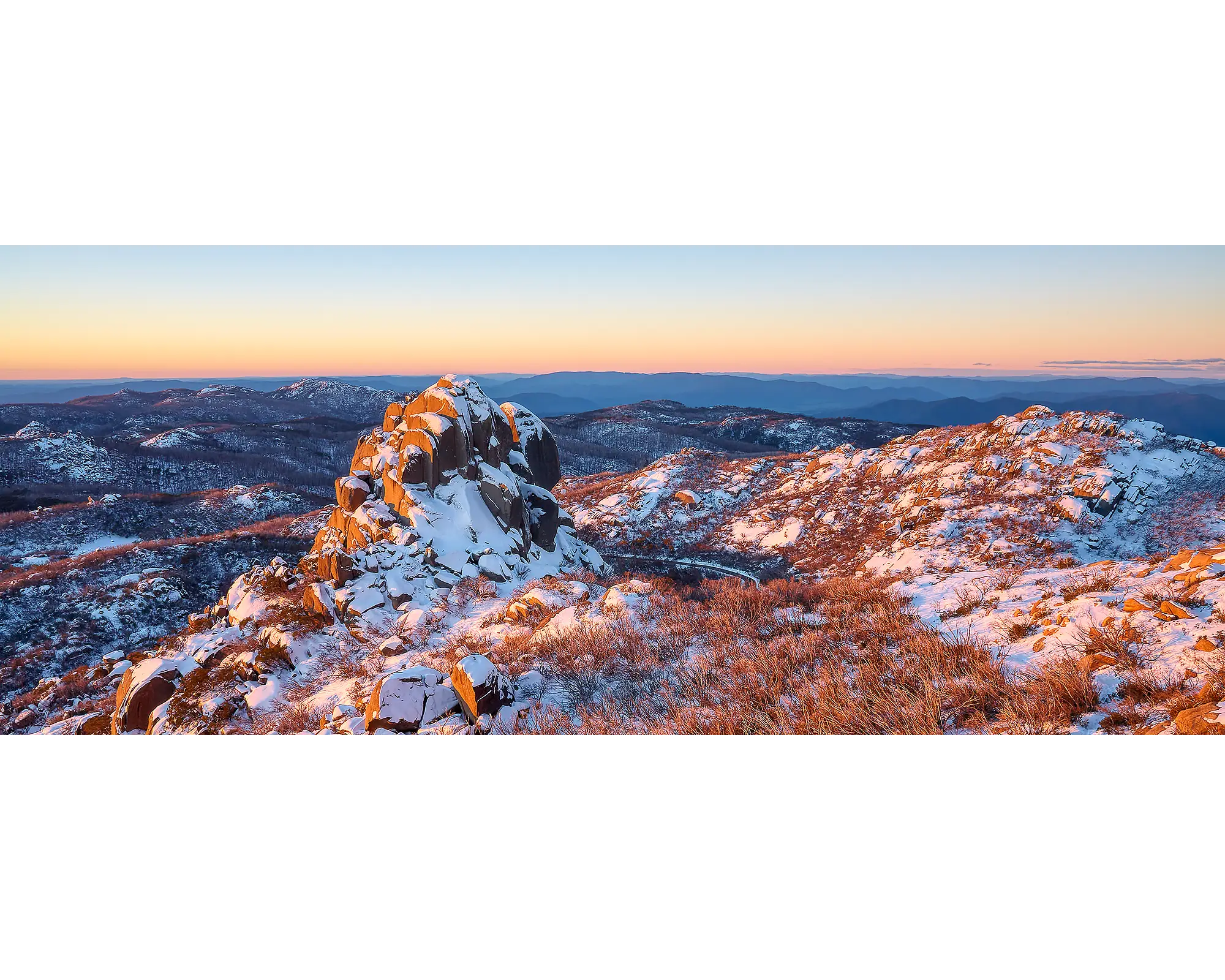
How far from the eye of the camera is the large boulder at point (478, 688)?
402 cm

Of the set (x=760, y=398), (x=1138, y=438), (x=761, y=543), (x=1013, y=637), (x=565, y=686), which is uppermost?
(x=760, y=398)

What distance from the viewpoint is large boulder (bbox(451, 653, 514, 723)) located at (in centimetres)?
402

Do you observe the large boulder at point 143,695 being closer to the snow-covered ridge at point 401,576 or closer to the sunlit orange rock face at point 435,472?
the snow-covered ridge at point 401,576

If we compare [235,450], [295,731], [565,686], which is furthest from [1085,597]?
[235,450]

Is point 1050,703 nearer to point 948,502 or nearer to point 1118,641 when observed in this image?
point 1118,641

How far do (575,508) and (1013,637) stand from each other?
73.5ft

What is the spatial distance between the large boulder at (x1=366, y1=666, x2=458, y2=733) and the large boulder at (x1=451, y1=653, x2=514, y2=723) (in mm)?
134

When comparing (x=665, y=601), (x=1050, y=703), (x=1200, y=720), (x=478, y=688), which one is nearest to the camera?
(x=1200, y=720)

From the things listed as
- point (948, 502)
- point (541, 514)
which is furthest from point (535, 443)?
point (948, 502)

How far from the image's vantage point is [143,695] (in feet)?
20.0

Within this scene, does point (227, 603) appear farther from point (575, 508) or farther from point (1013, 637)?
point (575, 508)

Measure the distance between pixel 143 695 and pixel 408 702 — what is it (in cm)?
480

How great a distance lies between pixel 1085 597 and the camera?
13.7 feet

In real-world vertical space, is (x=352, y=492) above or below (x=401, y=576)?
above
